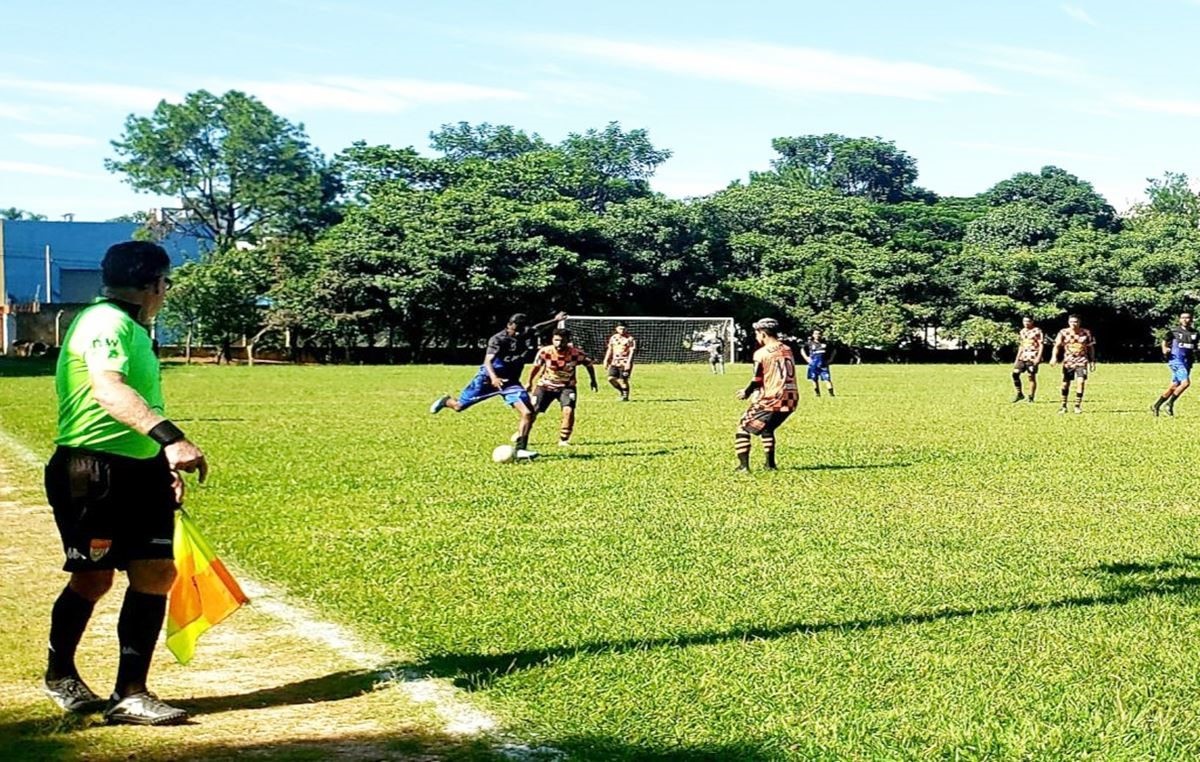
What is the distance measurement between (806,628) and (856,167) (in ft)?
315

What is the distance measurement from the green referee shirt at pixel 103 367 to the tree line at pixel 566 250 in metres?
52.6

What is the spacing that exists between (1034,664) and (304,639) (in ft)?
11.4

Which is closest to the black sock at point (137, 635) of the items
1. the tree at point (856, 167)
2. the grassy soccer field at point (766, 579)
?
the grassy soccer field at point (766, 579)

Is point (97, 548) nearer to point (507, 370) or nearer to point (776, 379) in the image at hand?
point (776, 379)

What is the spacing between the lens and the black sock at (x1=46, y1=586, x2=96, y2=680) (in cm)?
539

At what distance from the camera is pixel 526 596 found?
780 centimetres

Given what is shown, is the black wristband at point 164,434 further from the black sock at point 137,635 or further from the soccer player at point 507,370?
the soccer player at point 507,370

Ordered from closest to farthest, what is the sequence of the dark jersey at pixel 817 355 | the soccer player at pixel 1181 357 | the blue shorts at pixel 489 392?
1. the blue shorts at pixel 489 392
2. the soccer player at pixel 1181 357
3. the dark jersey at pixel 817 355

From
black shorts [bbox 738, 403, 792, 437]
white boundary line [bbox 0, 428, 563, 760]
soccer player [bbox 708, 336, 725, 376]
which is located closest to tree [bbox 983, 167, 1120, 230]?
soccer player [bbox 708, 336, 725, 376]

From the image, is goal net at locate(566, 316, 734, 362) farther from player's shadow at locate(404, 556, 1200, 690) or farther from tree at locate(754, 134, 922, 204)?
player's shadow at locate(404, 556, 1200, 690)

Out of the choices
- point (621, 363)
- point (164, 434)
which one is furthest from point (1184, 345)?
point (164, 434)

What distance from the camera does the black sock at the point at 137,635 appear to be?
17.5ft

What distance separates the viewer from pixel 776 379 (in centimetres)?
1438

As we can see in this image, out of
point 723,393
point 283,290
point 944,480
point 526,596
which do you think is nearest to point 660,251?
point 283,290
